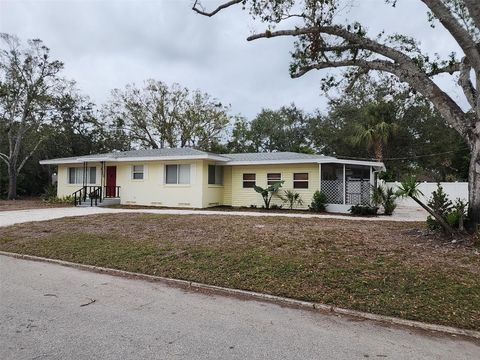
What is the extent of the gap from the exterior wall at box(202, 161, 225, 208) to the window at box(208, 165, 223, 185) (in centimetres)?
23

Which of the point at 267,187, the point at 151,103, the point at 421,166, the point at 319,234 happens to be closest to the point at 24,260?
the point at 319,234

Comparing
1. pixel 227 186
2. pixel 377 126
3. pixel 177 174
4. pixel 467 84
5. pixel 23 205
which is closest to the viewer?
pixel 467 84

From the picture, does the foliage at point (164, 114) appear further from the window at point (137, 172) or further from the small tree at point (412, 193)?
the small tree at point (412, 193)

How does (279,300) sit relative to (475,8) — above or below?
below

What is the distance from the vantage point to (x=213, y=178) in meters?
19.9

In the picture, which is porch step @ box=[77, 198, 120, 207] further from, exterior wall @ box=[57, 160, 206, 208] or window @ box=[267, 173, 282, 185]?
window @ box=[267, 173, 282, 185]

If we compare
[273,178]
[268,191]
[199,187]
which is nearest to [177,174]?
[199,187]

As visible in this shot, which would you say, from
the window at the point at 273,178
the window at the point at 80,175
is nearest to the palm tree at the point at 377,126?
the window at the point at 273,178

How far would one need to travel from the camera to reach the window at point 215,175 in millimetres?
19531

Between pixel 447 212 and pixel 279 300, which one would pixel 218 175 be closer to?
pixel 447 212

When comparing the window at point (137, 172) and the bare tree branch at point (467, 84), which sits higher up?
the bare tree branch at point (467, 84)

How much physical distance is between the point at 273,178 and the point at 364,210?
504cm

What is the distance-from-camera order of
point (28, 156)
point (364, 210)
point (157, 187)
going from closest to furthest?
1. point (364, 210)
2. point (157, 187)
3. point (28, 156)

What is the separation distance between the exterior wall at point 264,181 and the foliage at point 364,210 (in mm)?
2242
